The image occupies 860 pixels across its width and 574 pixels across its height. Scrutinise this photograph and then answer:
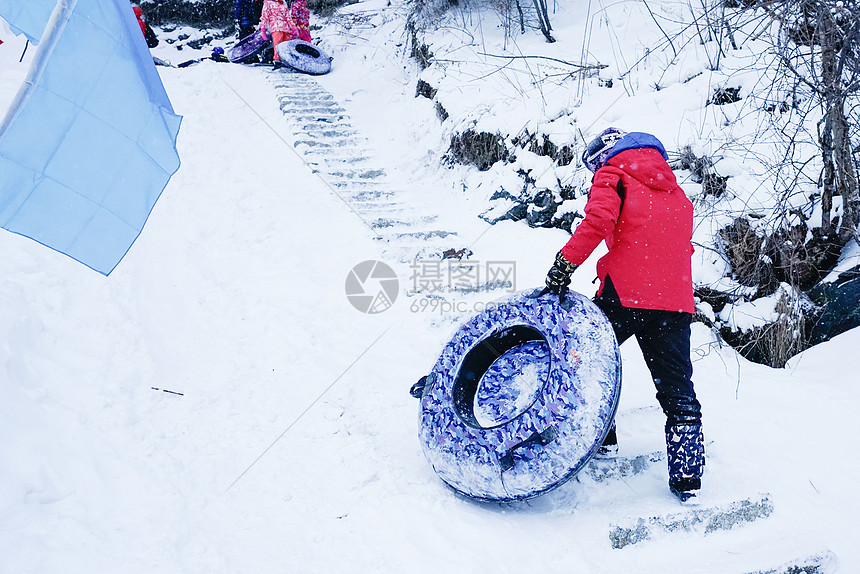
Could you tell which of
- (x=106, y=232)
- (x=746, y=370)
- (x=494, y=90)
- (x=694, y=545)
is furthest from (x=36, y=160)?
(x=494, y=90)

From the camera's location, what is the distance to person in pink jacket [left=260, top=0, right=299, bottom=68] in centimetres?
899

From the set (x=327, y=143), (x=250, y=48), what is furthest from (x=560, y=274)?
(x=250, y=48)

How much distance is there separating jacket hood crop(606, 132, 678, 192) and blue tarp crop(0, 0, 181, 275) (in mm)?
1984

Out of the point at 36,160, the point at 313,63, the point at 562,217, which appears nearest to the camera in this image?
the point at 36,160

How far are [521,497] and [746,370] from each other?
1.92 m

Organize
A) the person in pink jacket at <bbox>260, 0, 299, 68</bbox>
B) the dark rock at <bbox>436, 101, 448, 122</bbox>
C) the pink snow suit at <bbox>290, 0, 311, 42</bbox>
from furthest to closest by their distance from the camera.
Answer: the pink snow suit at <bbox>290, 0, 311, 42</bbox>
the person in pink jacket at <bbox>260, 0, 299, 68</bbox>
the dark rock at <bbox>436, 101, 448, 122</bbox>

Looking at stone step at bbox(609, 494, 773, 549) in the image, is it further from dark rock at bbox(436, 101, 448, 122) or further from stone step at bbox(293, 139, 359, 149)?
stone step at bbox(293, 139, 359, 149)

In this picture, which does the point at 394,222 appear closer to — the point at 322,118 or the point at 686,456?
the point at 322,118

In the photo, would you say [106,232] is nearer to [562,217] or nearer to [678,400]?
[678,400]

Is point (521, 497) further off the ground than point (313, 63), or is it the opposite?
point (521, 497)

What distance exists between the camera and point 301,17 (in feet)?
31.1

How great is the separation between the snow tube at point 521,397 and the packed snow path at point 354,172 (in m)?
2.25

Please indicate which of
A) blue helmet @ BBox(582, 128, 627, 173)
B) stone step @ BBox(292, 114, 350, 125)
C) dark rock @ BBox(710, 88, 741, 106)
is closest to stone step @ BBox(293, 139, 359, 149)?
stone step @ BBox(292, 114, 350, 125)

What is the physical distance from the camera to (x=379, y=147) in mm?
7391
